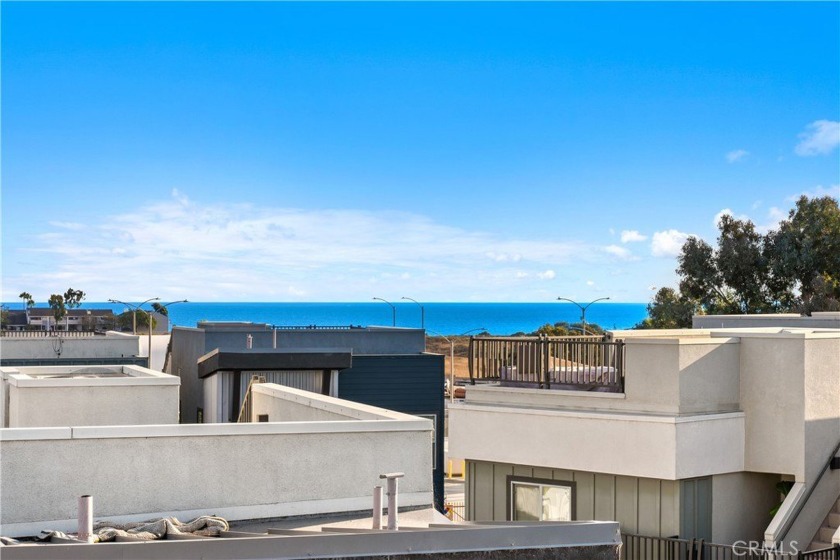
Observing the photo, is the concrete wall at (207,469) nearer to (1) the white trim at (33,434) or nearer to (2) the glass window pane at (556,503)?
(1) the white trim at (33,434)

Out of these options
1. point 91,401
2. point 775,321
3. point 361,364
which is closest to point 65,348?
point 361,364

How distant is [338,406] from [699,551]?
20.8 feet

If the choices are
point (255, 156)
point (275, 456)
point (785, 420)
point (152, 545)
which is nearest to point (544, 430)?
point (785, 420)

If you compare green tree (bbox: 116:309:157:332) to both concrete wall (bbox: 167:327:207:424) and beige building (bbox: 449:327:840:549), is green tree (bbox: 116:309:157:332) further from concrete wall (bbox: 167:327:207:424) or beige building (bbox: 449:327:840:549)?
beige building (bbox: 449:327:840:549)

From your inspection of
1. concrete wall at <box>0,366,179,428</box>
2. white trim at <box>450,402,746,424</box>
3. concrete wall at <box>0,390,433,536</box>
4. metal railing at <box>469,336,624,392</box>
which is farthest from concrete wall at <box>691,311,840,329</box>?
concrete wall at <box>0,366,179,428</box>

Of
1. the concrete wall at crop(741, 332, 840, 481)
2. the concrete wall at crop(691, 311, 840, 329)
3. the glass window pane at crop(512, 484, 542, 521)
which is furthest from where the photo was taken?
the concrete wall at crop(691, 311, 840, 329)

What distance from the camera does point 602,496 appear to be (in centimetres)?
1628

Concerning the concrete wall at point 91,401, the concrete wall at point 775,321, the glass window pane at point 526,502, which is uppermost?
the concrete wall at point 775,321

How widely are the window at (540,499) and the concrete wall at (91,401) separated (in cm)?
614

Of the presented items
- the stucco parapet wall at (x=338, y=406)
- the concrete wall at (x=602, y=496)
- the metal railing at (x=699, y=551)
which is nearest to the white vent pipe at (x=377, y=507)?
the stucco parapet wall at (x=338, y=406)

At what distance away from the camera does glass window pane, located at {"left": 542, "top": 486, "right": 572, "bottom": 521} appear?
16.7 m

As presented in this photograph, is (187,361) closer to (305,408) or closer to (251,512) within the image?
(305,408)

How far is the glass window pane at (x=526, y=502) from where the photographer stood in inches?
671

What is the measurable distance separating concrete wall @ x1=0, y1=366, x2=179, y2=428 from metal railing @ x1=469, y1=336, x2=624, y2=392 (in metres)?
5.69
